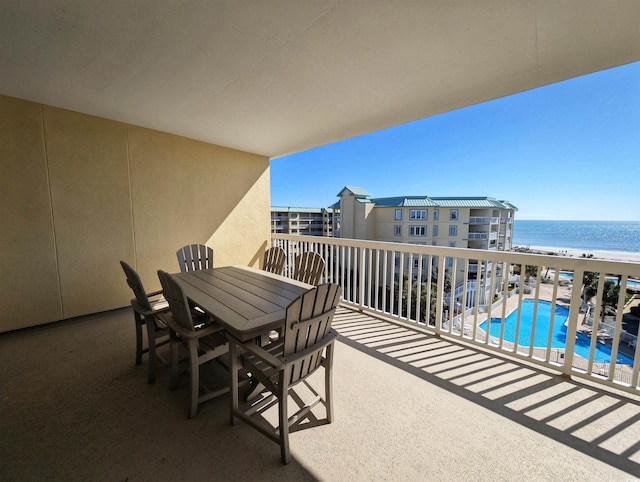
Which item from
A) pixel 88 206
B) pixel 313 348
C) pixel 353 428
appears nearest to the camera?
pixel 313 348

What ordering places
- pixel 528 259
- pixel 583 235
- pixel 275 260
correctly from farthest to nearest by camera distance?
pixel 583 235, pixel 275 260, pixel 528 259

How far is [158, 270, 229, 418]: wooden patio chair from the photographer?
1.57 metres

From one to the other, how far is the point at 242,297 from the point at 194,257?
6.12ft

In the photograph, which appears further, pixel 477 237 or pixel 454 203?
pixel 454 203

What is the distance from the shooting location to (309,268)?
2777mm

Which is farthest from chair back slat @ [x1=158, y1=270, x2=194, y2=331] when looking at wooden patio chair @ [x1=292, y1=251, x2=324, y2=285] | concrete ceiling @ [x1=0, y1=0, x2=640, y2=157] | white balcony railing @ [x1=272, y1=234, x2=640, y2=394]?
white balcony railing @ [x1=272, y1=234, x2=640, y2=394]

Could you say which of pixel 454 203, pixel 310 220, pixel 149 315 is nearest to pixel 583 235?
pixel 454 203

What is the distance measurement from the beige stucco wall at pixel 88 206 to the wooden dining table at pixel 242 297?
1647 millimetres

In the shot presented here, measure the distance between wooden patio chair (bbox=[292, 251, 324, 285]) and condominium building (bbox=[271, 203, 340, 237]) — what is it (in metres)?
9.64

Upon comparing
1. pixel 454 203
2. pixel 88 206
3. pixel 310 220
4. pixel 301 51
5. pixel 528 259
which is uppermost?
pixel 301 51

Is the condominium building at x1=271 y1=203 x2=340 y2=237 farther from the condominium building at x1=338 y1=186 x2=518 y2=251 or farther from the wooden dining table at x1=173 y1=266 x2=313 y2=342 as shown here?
the wooden dining table at x1=173 y1=266 x2=313 y2=342

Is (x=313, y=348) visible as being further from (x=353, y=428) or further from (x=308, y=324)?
(x=353, y=428)

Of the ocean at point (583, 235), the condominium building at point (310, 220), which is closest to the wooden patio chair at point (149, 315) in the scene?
the ocean at point (583, 235)

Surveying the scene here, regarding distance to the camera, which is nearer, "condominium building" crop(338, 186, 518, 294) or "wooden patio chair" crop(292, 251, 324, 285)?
"wooden patio chair" crop(292, 251, 324, 285)
